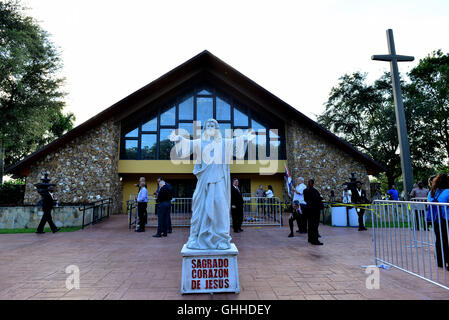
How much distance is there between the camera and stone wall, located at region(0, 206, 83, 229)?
32.6 ft

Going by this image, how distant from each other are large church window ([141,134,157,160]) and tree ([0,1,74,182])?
30.9 ft

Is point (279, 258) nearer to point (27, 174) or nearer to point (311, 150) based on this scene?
point (311, 150)

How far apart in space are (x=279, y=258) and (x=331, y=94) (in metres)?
26.1

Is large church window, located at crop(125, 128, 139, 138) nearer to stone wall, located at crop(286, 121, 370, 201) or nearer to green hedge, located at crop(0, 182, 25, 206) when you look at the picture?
green hedge, located at crop(0, 182, 25, 206)

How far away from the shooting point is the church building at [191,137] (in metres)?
13.9

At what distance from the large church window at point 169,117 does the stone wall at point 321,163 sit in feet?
25.5

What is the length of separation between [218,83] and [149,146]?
6.35m

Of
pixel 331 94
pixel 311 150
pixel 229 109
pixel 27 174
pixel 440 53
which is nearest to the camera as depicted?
pixel 27 174

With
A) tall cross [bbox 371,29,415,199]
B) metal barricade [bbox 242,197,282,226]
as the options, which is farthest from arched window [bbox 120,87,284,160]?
tall cross [bbox 371,29,415,199]

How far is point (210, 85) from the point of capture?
1700cm

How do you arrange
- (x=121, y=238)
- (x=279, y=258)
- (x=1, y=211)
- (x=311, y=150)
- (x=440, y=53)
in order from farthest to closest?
(x=440, y=53) < (x=311, y=150) < (x=1, y=211) < (x=121, y=238) < (x=279, y=258)

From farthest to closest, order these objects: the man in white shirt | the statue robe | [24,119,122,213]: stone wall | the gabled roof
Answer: the gabled roof < [24,119,122,213]: stone wall < the man in white shirt < the statue robe

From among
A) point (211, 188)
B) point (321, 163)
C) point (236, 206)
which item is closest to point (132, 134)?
point (236, 206)
